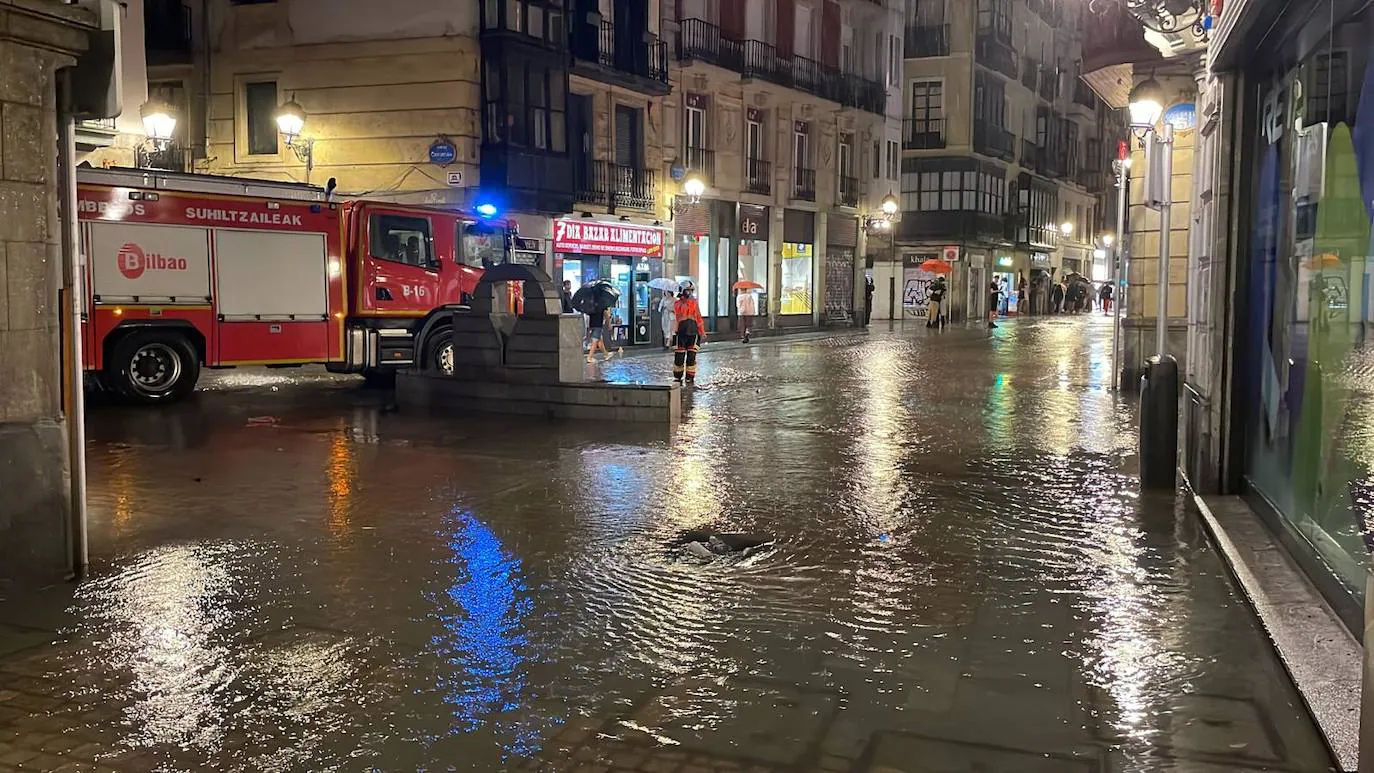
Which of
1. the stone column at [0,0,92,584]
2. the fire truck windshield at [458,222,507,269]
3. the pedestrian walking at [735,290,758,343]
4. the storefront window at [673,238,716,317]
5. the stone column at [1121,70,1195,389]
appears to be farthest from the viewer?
the pedestrian walking at [735,290,758,343]

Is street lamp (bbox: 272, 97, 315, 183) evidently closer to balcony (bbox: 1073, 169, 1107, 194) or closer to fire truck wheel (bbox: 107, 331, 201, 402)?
fire truck wheel (bbox: 107, 331, 201, 402)

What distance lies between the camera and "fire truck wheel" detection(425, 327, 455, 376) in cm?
1788

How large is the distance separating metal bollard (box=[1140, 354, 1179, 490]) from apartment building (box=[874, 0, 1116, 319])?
1628 inches

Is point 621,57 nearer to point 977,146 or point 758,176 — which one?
point 758,176

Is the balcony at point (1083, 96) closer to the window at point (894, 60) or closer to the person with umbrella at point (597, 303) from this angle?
the window at point (894, 60)

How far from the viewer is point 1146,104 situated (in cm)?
1528

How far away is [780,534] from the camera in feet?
25.7

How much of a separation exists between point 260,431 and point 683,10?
23308mm

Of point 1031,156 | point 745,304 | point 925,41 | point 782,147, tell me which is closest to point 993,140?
point 925,41

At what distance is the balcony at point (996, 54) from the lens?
50656 millimetres

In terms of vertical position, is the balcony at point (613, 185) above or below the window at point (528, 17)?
below

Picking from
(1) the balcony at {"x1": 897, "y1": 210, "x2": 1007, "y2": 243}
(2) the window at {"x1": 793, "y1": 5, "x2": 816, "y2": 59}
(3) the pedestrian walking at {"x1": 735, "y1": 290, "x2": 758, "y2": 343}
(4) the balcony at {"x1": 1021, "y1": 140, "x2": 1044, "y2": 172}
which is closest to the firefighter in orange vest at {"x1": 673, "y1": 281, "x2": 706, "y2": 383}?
(3) the pedestrian walking at {"x1": 735, "y1": 290, "x2": 758, "y2": 343}

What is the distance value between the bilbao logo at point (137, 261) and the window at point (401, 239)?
Result: 10.0 ft

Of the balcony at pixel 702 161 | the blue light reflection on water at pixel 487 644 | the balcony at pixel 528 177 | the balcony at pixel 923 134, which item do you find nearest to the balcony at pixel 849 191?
the balcony at pixel 702 161
